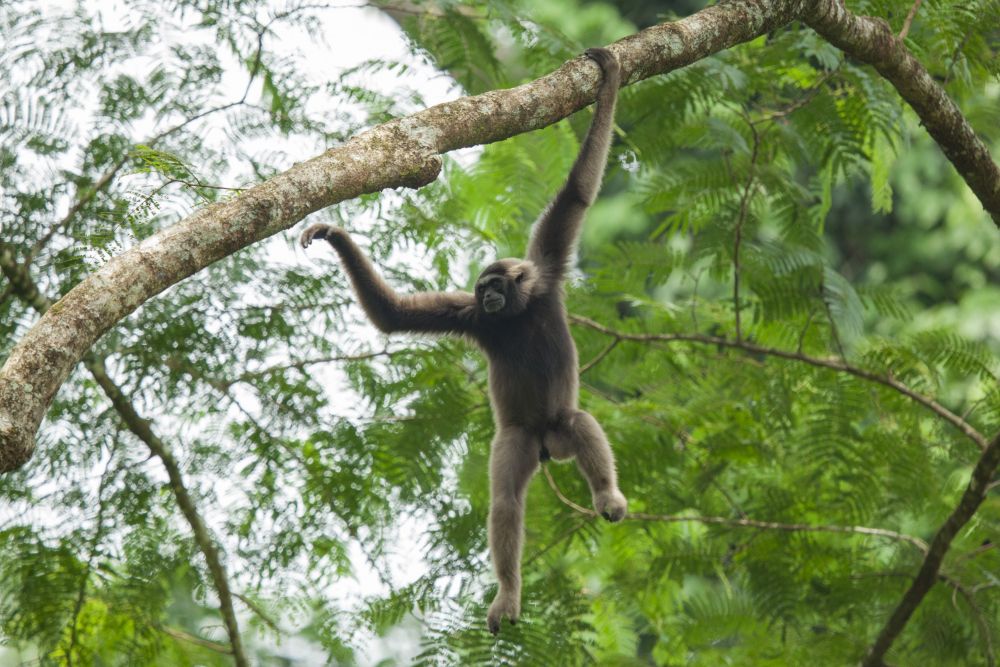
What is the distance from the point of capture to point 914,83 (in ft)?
20.7

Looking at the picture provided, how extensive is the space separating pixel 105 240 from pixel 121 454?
3.40m

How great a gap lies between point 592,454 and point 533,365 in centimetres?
89

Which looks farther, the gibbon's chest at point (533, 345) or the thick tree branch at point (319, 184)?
the gibbon's chest at point (533, 345)

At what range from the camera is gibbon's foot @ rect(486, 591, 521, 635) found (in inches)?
248

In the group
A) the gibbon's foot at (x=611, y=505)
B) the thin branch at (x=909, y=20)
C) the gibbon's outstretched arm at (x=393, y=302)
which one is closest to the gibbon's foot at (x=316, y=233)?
the gibbon's outstretched arm at (x=393, y=302)

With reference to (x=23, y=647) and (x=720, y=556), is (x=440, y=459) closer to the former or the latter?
(x=720, y=556)

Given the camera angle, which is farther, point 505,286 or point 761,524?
point 761,524

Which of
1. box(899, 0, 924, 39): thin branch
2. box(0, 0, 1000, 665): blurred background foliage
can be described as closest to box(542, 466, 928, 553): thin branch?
box(0, 0, 1000, 665): blurred background foliage

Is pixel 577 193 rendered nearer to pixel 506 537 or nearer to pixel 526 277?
pixel 526 277

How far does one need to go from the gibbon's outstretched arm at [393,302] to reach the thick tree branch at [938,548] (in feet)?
11.9

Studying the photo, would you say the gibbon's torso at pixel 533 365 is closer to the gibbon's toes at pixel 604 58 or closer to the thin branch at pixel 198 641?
the gibbon's toes at pixel 604 58

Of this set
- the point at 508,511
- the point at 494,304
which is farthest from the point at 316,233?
the point at 508,511

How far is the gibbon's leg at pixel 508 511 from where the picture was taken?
21.1 feet

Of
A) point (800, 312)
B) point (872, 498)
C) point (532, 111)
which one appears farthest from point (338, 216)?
point (872, 498)
